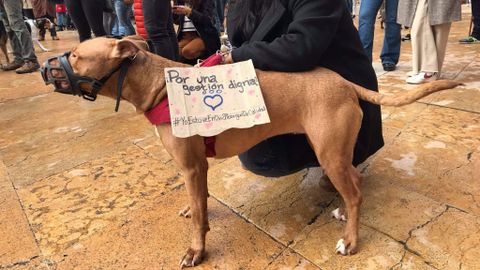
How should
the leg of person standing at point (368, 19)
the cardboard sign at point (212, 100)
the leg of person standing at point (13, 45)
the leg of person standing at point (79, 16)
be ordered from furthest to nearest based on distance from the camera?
the leg of person standing at point (13, 45)
the leg of person standing at point (368, 19)
the leg of person standing at point (79, 16)
the cardboard sign at point (212, 100)

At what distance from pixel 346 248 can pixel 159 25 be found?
294cm

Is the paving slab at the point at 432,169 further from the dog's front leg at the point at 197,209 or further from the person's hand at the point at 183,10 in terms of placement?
the person's hand at the point at 183,10

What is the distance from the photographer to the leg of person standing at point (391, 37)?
5250mm

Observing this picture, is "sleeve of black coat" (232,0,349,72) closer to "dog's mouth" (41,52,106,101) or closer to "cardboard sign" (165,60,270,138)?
"cardboard sign" (165,60,270,138)

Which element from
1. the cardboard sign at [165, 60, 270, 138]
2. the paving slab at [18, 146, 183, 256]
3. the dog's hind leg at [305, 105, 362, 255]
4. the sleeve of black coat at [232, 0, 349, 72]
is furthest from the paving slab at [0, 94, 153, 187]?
the dog's hind leg at [305, 105, 362, 255]

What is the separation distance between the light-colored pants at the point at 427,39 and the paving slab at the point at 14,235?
448 cm

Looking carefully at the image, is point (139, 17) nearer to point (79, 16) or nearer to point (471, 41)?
point (79, 16)

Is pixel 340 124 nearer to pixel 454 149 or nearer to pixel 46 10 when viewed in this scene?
pixel 454 149

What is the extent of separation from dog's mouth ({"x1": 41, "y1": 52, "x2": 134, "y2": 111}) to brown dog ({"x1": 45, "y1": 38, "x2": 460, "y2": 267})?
0.02 meters

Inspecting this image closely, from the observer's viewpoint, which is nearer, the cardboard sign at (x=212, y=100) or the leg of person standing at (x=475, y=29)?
the cardboard sign at (x=212, y=100)

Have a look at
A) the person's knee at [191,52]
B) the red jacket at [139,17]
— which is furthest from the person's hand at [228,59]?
the person's knee at [191,52]

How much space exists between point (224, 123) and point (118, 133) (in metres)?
2.29

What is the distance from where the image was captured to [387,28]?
5340mm

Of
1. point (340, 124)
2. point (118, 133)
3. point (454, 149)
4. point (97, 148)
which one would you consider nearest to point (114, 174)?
point (97, 148)
